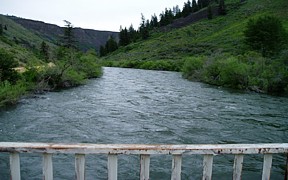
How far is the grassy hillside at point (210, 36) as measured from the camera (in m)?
69.8

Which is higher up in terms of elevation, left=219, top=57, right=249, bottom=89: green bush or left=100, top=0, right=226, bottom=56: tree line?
left=100, top=0, right=226, bottom=56: tree line

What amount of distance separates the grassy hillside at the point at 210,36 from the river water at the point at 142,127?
154 ft

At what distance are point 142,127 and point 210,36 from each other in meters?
76.2

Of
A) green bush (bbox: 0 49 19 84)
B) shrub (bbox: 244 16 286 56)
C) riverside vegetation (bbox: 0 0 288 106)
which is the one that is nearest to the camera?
green bush (bbox: 0 49 19 84)

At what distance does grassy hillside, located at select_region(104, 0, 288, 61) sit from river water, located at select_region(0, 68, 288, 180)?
46949 millimetres

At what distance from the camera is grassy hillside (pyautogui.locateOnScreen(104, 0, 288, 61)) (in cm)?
6981

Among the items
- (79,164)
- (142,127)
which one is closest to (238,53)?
(142,127)

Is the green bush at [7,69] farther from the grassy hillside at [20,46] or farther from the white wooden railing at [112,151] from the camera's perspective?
Result: the white wooden railing at [112,151]

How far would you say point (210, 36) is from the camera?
83.6 metres

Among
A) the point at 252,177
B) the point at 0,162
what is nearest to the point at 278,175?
the point at 252,177

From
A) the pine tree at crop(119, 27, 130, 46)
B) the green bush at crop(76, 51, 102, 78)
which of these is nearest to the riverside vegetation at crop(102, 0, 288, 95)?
the green bush at crop(76, 51, 102, 78)

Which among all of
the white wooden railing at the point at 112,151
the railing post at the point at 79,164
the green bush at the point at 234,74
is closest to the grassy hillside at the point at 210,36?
the green bush at the point at 234,74

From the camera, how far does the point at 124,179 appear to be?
23.0 ft

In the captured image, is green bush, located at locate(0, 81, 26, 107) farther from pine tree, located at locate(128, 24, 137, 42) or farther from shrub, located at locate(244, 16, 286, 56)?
pine tree, located at locate(128, 24, 137, 42)
